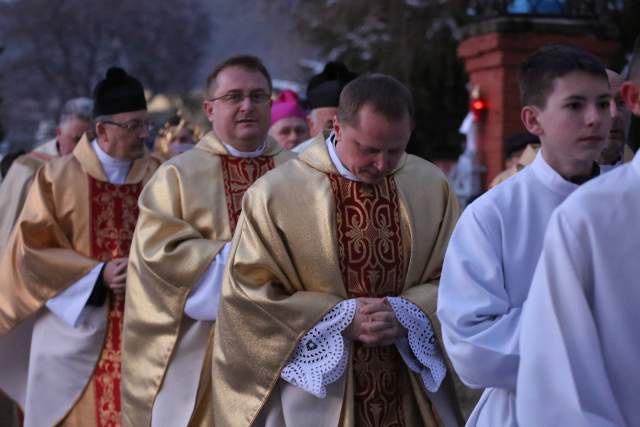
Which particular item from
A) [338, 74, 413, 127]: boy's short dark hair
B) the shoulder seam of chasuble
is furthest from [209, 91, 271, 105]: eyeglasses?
[338, 74, 413, 127]: boy's short dark hair

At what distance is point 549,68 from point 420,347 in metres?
1.36

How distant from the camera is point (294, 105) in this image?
8.11m

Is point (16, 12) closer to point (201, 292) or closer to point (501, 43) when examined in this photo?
point (501, 43)

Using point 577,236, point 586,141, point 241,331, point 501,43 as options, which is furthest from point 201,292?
point 501,43

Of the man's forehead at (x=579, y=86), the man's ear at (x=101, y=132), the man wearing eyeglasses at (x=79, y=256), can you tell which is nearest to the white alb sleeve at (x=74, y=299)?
the man wearing eyeglasses at (x=79, y=256)

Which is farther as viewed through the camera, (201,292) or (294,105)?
(294,105)

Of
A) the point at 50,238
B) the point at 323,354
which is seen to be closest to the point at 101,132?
the point at 50,238

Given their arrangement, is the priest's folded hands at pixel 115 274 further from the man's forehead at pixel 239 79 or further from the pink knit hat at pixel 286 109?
the pink knit hat at pixel 286 109

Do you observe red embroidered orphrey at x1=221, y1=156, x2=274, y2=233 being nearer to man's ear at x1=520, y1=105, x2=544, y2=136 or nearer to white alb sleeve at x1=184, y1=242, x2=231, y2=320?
white alb sleeve at x1=184, y1=242, x2=231, y2=320

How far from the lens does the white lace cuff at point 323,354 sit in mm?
4281

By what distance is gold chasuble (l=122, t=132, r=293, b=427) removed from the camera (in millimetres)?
5332

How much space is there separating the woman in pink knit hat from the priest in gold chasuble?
3.30 meters

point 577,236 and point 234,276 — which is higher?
point 577,236

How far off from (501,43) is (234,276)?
320 inches
